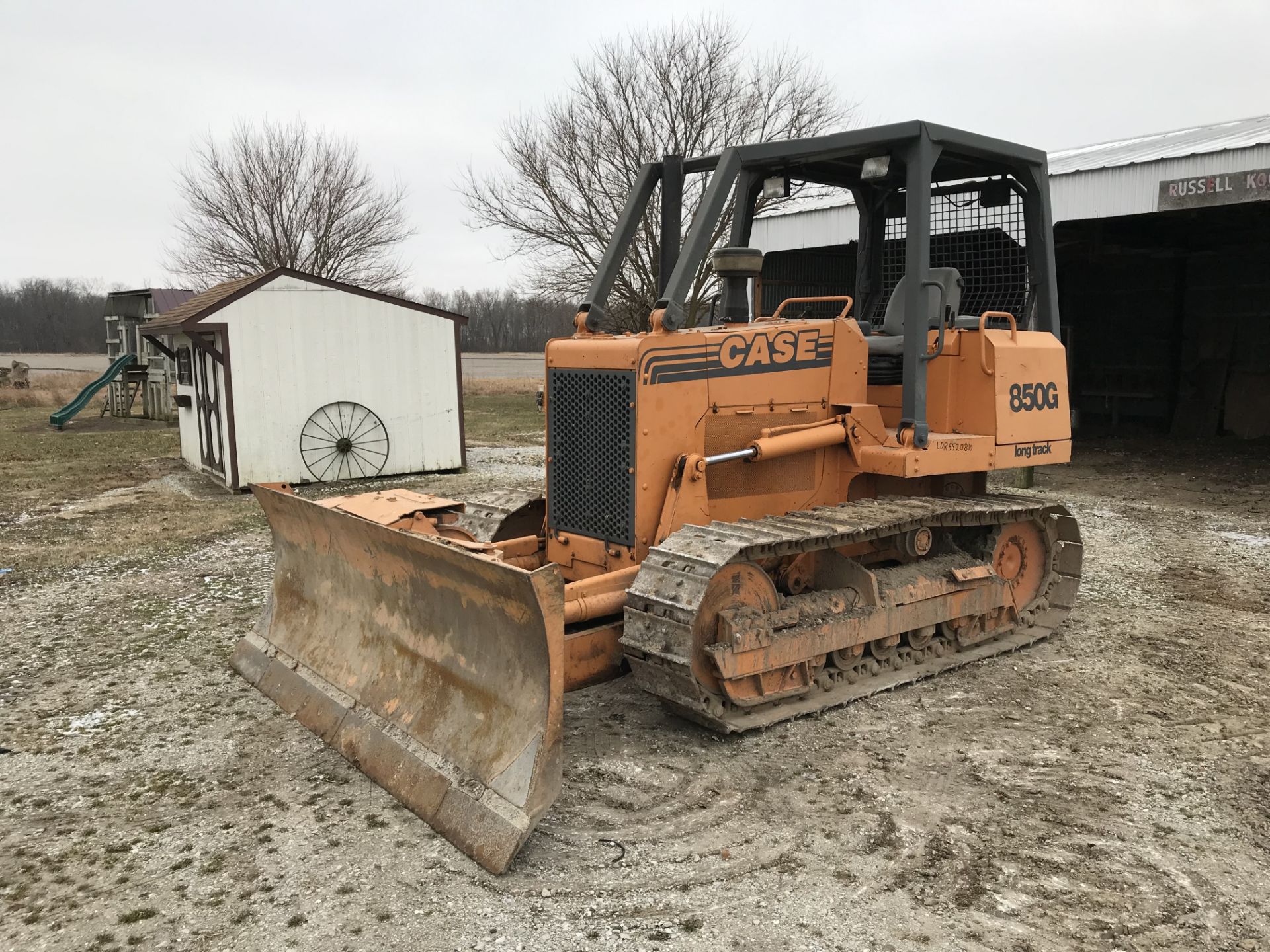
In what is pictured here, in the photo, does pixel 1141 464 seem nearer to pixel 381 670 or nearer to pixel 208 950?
pixel 381 670

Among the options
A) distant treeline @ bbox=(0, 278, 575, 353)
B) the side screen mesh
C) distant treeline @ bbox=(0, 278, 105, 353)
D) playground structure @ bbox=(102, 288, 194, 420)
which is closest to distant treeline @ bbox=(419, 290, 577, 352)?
distant treeline @ bbox=(0, 278, 575, 353)

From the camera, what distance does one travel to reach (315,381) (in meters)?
13.7

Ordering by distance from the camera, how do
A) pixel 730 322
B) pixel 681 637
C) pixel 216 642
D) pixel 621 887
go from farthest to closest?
pixel 216 642 → pixel 730 322 → pixel 681 637 → pixel 621 887

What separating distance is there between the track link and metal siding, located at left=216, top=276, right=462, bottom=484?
976cm

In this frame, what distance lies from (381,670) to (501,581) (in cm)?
122

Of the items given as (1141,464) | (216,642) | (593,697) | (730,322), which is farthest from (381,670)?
(1141,464)

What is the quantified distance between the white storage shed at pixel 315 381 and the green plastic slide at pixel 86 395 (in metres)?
9.39

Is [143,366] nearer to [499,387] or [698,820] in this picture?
[499,387]

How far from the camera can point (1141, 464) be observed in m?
15.4

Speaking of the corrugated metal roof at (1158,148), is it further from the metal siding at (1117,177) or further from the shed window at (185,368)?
the shed window at (185,368)

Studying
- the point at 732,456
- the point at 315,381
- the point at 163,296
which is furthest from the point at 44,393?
the point at 732,456

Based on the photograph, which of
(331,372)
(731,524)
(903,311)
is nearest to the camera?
(731,524)

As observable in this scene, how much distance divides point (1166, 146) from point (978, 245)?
10.6 metres

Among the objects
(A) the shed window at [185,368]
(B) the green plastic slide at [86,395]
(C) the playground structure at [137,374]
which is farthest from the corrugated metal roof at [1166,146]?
(B) the green plastic slide at [86,395]
